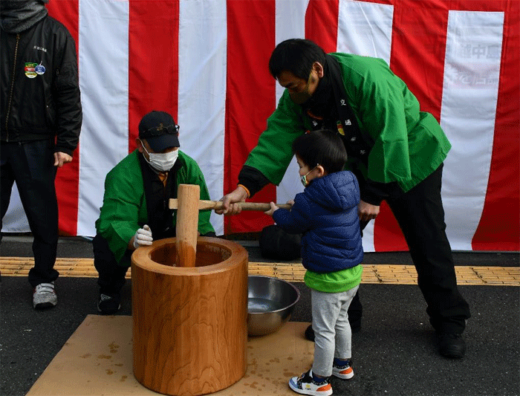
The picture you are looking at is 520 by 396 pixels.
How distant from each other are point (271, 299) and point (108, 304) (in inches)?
39.6

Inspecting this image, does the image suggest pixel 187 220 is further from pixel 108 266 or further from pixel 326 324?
pixel 108 266

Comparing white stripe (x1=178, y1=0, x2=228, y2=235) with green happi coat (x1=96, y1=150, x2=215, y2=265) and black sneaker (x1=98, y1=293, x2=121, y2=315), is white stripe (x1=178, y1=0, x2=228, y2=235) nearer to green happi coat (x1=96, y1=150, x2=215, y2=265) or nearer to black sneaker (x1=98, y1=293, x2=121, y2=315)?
green happi coat (x1=96, y1=150, x2=215, y2=265)

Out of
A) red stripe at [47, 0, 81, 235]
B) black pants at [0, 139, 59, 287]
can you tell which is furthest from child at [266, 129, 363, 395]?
red stripe at [47, 0, 81, 235]

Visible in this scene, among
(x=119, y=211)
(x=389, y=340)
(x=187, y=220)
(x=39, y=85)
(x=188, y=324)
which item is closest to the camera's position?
(x=188, y=324)

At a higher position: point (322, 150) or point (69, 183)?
point (322, 150)

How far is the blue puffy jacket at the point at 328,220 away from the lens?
2604 mm

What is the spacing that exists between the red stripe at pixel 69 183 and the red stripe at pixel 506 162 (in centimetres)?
337

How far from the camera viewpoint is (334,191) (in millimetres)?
2582

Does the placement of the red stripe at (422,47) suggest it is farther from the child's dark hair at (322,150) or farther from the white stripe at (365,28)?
the child's dark hair at (322,150)

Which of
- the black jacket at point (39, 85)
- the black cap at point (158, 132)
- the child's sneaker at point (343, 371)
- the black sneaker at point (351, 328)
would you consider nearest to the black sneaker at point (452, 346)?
the black sneaker at point (351, 328)

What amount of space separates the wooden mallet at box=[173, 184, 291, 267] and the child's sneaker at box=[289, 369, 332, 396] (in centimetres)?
75

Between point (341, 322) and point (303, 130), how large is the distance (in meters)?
1.14

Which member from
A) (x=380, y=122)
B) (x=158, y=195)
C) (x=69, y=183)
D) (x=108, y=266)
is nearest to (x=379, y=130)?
(x=380, y=122)

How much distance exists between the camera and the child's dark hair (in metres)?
2.62
